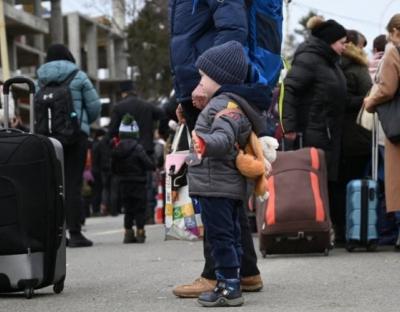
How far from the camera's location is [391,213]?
975 centimetres

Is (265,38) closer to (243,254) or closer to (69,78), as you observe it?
(243,254)

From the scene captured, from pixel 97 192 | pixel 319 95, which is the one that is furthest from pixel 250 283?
pixel 97 192

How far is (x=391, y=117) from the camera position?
8.85 meters

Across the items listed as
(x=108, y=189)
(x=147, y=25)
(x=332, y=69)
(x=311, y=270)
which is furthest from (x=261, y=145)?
(x=147, y=25)

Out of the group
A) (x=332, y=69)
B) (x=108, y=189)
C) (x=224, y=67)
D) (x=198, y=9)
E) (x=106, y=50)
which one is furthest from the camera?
(x=106, y=50)

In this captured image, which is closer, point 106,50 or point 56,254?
point 56,254

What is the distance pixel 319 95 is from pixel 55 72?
8.86ft

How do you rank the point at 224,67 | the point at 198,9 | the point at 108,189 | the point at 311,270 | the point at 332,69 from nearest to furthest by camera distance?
the point at 224,67 → the point at 198,9 → the point at 311,270 → the point at 332,69 → the point at 108,189

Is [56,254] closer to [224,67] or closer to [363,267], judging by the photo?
[224,67]

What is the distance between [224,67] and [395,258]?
3.14 metres

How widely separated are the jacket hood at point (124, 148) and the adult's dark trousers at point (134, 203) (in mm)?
312

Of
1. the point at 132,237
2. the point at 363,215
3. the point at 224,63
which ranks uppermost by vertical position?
the point at 224,63

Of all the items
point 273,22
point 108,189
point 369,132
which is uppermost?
point 273,22

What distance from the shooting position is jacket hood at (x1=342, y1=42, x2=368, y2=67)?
10.3m
